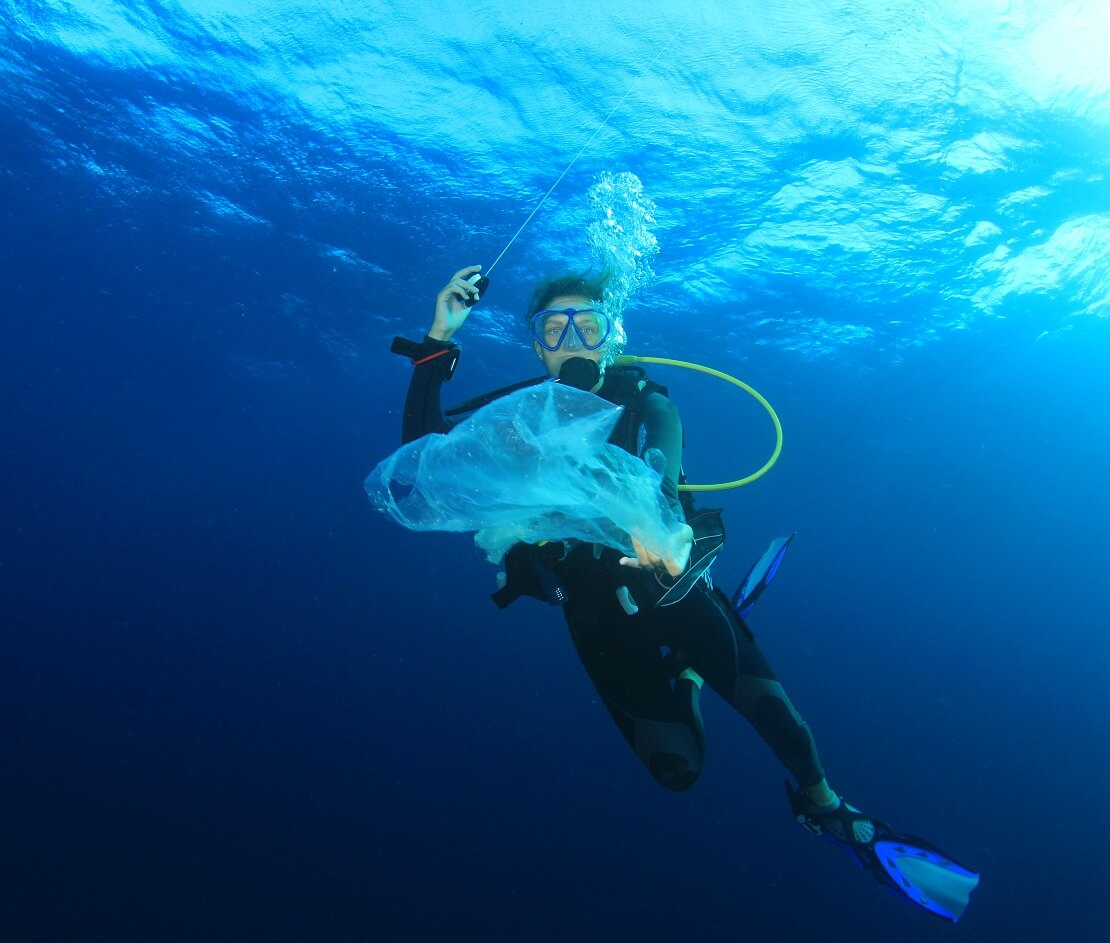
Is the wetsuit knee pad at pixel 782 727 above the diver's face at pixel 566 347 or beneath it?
beneath

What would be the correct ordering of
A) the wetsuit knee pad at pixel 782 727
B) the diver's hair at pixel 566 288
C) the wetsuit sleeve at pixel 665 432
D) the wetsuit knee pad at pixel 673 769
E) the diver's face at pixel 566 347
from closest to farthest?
1. the wetsuit sleeve at pixel 665 432
2. the wetsuit knee pad at pixel 782 727
3. the wetsuit knee pad at pixel 673 769
4. the diver's face at pixel 566 347
5. the diver's hair at pixel 566 288

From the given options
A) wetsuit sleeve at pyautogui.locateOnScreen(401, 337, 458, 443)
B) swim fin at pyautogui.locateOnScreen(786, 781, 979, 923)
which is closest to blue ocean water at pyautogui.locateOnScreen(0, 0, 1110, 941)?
wetsuit sleeve at pyautogui.locateOnScreen(401, 337, 458, 443)

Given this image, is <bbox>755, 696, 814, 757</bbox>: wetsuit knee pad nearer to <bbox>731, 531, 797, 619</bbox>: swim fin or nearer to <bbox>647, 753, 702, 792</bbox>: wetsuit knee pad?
<bbox>647, 753, 702, 792</bbox>: wetsuit knee pad

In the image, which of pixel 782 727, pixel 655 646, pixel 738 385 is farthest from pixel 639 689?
pixel 738 385

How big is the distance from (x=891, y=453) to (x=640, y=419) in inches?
1222

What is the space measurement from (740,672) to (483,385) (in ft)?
72.5

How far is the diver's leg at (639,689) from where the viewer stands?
4.05 m

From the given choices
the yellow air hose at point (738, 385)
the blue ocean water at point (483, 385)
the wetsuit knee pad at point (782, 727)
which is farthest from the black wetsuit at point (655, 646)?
the blue ocean water at point (483, 385)

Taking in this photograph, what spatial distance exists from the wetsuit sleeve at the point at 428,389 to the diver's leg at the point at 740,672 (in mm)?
1995

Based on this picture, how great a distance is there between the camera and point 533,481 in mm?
3066

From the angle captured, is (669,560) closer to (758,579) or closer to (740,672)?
(740,672)

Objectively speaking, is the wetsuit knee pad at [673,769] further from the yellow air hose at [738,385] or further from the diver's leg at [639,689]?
the yellow air hose at [738,385]

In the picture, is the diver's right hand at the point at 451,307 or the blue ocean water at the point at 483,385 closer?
the diver's right hand at the point at 451,307

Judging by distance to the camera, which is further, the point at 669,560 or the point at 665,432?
the point at 665,432
